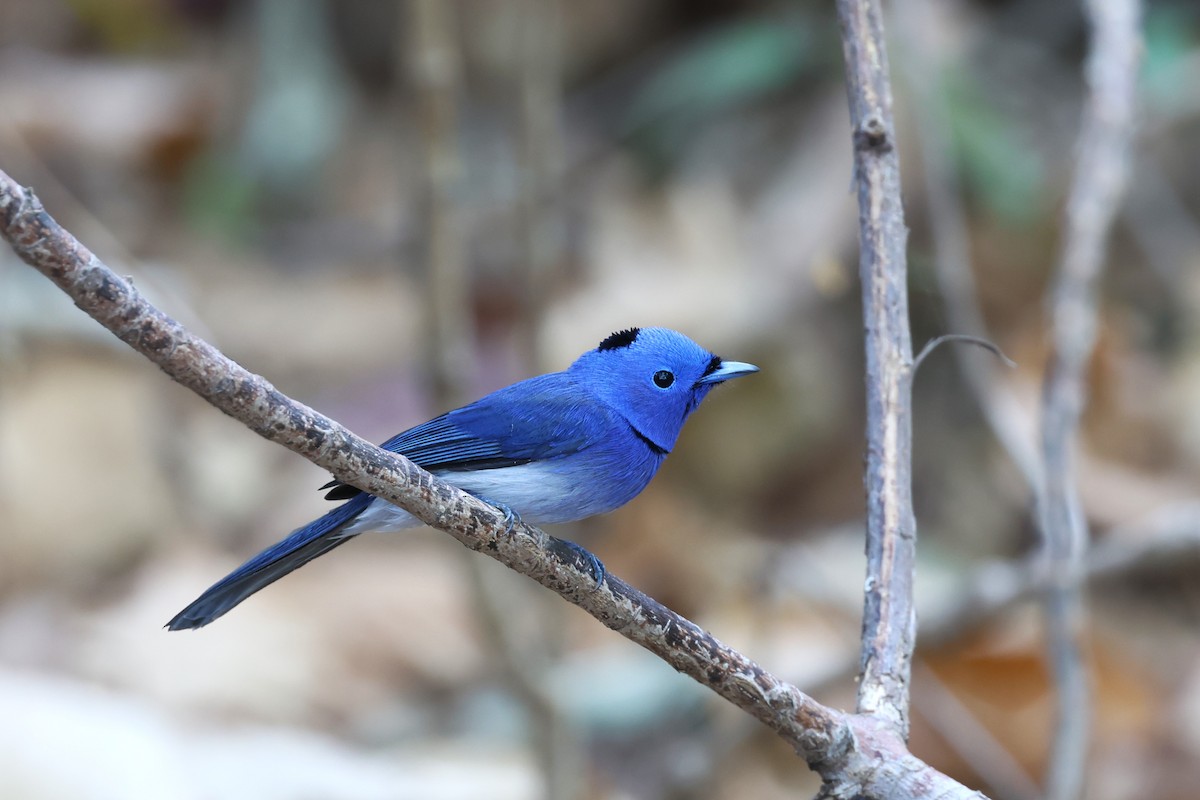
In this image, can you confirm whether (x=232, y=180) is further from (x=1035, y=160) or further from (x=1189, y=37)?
(x=1189, y=37)

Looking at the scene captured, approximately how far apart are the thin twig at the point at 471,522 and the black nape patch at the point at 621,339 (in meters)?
0.44

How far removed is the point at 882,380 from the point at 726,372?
363mm

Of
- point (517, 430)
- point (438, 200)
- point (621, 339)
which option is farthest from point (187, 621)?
point (438, 200)

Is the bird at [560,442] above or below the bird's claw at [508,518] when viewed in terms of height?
above

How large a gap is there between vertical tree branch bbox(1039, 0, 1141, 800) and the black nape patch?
5.63 feet

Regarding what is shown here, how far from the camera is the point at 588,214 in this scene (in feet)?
27.1

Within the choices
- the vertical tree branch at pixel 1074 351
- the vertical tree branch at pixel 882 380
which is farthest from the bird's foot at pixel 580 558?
the vertical tree branch at pixel 1074 351

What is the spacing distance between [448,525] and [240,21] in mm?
8439

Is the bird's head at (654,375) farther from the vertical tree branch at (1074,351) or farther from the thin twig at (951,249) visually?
the thin twig at (951,249)

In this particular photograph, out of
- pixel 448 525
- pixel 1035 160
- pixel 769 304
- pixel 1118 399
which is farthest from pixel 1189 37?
pixel 448 525

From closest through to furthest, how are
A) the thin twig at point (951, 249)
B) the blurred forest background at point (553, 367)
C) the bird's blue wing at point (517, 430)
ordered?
the bird's blue wing at point (517, 430)
the thin twig at point (951, 249)
the blurred forest background at point (553, 367)


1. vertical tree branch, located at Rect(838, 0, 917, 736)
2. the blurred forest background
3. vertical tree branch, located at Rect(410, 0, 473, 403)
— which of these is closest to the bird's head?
vertical tree branch, located at Rect(838, 0, 917, 736)

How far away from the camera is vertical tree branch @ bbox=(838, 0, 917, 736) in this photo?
251 cm

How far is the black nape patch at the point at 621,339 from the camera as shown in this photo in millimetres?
2535
